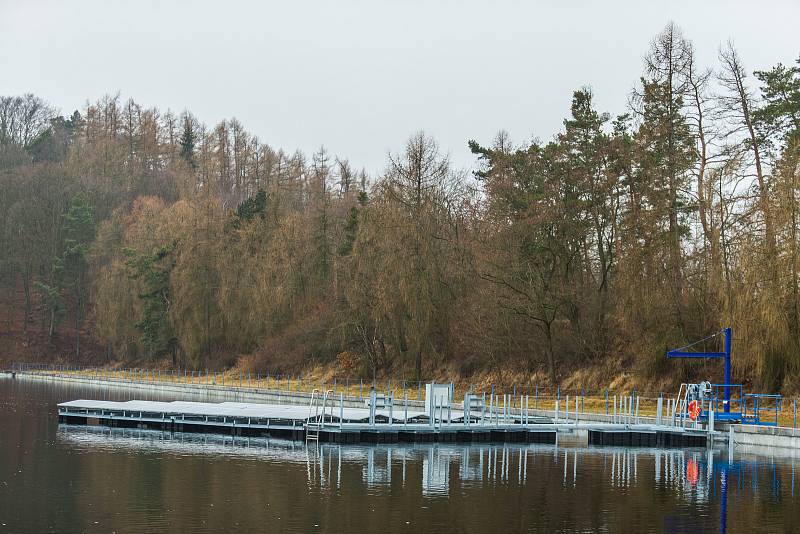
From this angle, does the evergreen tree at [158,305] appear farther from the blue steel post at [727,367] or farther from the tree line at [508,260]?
the blue steel post at [727,367]

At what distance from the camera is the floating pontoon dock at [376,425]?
38188mm

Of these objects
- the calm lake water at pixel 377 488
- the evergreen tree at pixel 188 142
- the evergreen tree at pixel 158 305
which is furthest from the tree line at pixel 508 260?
the evergreen tree at pixel 188 142

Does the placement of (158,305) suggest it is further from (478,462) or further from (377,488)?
(377,488)

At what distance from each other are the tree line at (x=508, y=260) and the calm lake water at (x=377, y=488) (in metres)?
10.2

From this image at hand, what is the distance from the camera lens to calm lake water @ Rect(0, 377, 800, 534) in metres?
22.0

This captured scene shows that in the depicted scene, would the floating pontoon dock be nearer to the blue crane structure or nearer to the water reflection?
the water reflection

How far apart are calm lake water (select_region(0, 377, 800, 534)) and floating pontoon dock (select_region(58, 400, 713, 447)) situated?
3.76ft

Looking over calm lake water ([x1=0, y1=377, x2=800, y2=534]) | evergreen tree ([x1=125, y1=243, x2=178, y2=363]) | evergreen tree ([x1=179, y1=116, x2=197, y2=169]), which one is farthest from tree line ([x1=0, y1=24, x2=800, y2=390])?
evergreen tree ([x1=179, y1=116, x2=197, y2=169])

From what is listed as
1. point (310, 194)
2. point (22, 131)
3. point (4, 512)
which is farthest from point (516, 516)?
point (22, 131)

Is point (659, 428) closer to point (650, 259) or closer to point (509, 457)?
point (509, 457)

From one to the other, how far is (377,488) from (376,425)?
→ 1157 cm

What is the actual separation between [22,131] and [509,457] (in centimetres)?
12587

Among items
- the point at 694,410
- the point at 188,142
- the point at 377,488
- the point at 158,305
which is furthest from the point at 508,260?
the point at 188,142

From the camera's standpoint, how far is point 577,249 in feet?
180
